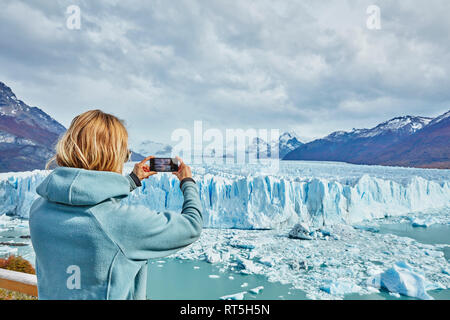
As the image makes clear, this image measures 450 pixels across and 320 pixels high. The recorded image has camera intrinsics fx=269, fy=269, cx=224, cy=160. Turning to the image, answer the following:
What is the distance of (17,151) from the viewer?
1363 centimetres

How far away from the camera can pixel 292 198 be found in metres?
7.55

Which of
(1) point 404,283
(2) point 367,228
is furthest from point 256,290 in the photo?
(2) point 367,228

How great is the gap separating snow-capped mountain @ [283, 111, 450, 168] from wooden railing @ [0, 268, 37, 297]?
550 inches

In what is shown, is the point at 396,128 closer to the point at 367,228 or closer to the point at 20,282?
the point at 367,228

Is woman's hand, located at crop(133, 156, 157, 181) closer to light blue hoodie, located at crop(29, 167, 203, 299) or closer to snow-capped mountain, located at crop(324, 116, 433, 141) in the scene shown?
light blue hoodie, located at crop(29, 167, 203, 299)

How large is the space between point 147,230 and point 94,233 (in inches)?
3.7

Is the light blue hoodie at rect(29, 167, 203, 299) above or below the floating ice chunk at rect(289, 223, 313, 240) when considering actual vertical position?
above

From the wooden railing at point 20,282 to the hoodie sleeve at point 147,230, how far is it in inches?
39.4

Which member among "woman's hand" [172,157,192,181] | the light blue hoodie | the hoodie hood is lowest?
the light blue hoodie

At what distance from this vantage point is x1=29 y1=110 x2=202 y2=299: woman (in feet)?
1.62

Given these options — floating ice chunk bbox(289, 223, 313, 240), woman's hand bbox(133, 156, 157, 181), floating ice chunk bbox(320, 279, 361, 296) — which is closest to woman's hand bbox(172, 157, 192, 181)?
woman's hand bbox(133, 156, 157, 181)
